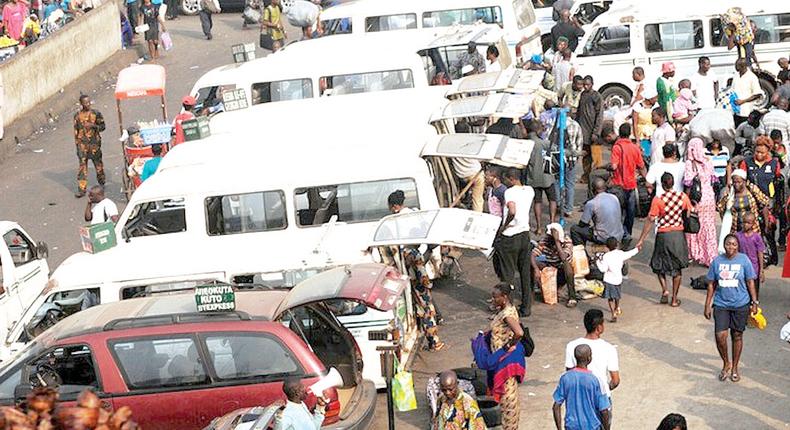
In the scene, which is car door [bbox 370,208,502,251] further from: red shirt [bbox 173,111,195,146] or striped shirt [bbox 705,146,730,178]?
red shirt [bbox 173,111,195,146]

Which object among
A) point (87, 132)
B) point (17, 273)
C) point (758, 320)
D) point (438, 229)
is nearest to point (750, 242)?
point (758, 320)

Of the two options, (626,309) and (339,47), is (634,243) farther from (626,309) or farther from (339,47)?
(339,47)

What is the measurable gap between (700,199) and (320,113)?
5149mm

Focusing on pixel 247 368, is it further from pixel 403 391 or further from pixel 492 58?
pixel 492 58

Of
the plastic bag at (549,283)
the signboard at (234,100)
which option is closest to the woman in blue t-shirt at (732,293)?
the plastic bag at (549,283)

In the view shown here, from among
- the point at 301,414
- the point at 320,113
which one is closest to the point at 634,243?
the point at 320,113

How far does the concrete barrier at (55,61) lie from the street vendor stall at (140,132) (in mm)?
3678

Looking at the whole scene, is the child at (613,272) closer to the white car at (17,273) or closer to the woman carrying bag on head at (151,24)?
the white car at (17,273)

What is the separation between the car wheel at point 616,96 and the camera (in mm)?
22047

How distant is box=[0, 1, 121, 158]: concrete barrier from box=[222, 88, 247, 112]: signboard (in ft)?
20.1

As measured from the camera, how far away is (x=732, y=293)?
→ 12.0m

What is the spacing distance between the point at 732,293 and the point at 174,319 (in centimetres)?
483

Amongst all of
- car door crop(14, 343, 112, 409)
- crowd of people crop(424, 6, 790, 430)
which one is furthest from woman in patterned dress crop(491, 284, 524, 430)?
car door crop(14, 343, 112, 409)

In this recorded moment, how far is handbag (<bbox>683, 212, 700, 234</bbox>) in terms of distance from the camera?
14.4 metres
